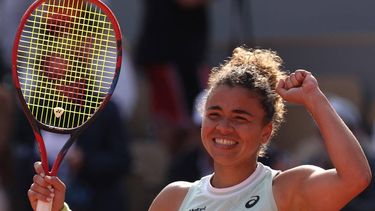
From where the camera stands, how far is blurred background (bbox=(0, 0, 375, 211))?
7.58 meters

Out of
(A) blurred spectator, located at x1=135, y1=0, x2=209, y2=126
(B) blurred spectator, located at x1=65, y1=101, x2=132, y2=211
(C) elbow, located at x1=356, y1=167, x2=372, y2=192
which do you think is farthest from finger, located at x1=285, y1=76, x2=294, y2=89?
(A) blurred spectator, located at x1=135, y1=0, x2=209, y2=126

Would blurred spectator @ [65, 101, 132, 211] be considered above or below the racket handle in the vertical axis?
below

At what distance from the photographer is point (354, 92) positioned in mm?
8969

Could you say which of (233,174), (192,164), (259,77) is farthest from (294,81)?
(192,164)

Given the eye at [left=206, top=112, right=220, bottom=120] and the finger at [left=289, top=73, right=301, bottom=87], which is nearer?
the finger at [left=289, top=73, right=301, bottom=87]

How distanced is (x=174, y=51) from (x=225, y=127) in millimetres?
4430

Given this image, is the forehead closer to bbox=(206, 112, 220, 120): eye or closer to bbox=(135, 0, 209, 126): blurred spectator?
bbox=(206, 112, 220, 120): eye

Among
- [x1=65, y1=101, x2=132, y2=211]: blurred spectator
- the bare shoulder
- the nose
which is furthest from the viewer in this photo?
[x1=65, y1=101, x2=132, y2=211]: blurred spectator

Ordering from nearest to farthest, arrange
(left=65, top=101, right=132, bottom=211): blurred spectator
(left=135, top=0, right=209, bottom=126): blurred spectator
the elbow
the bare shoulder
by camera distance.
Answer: the elbow
the bare shoulder
(left=65, top=101, right=132, bottom=211): blurred spectator
(left=135, top=0, right=209, bottom=126): blurred spectator

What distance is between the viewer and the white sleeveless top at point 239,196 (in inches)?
174

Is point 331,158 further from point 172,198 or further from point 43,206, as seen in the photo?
point 43,206

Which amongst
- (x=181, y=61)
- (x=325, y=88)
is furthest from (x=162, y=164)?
(x=325, y=88)

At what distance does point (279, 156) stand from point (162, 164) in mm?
1319

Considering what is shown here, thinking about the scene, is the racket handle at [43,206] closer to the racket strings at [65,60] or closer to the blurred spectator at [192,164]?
the racket strings at [65,60]
